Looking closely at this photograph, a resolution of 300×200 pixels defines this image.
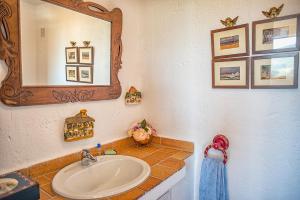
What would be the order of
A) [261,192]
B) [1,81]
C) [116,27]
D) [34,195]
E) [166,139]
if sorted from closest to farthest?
1. [34,195]
2. [1,81]
3. [261,192]
4. [116,27]
5. [166,139]

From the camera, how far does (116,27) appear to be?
145 centimetres

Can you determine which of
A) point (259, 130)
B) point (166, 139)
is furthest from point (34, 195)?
point (259, 130)

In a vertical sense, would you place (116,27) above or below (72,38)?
above

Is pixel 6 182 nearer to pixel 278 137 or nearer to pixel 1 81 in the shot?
pixel 1 81

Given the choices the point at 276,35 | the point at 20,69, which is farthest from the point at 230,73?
the point at 20,69

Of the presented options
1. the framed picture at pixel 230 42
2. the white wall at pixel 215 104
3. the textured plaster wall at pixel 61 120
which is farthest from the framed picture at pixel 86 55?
the framed picture at pixel 230 42

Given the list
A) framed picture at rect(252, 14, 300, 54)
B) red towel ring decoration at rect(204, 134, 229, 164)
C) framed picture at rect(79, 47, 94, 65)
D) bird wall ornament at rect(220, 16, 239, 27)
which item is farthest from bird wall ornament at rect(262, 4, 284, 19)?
framed picture at rect(79, 47, 94, 65)

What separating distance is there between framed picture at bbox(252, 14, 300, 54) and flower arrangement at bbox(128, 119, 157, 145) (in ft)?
2.86

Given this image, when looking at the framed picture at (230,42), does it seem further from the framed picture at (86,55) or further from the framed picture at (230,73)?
the framed picture at (86,55)

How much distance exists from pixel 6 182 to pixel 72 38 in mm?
778

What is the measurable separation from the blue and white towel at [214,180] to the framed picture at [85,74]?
0.92m

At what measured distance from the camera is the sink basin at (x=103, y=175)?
0.99 metres

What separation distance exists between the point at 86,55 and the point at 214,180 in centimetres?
111

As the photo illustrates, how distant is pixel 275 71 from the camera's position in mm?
1169
